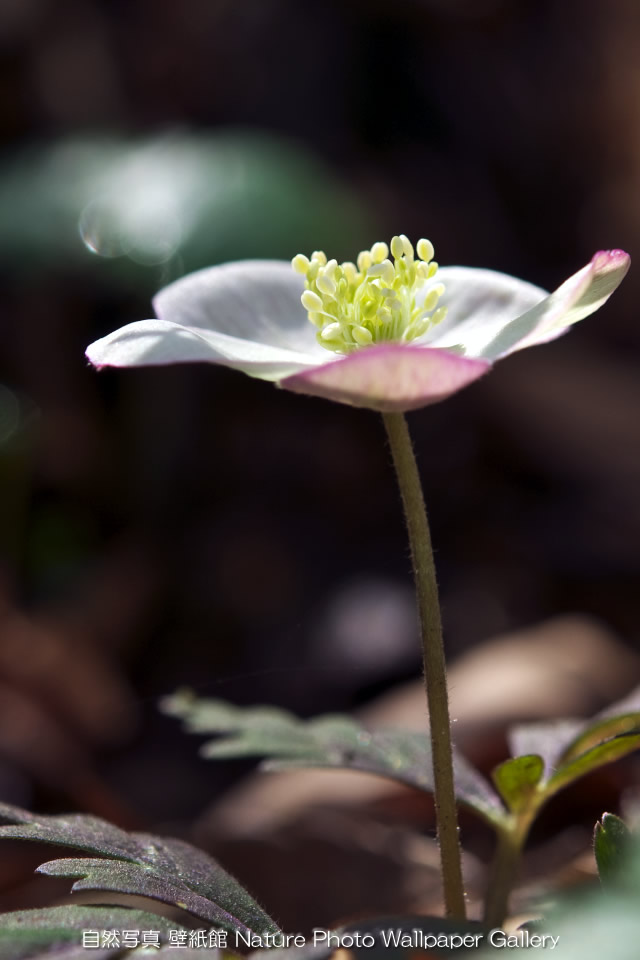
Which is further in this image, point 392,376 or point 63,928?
point 392,376

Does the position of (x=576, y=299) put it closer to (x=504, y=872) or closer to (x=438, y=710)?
(x=438, y=710)

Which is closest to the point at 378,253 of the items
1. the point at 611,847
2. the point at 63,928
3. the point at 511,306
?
the point at 511,306

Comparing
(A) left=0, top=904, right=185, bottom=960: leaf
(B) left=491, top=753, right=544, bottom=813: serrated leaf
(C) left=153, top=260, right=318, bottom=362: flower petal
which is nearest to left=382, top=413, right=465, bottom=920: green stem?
(B) left=491, top=753, right=544, bottom=813: serrated leaf

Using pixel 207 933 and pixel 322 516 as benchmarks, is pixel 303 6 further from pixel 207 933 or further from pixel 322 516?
pixel 207 933

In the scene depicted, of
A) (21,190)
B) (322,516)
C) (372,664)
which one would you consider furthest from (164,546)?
(21,190)

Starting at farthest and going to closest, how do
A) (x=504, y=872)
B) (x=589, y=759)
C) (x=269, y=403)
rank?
(x=269, y=403) < (x=504, y=872) < (x=589, y=759)

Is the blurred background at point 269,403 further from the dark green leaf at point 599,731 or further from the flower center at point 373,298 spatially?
the flower center at point 373,298

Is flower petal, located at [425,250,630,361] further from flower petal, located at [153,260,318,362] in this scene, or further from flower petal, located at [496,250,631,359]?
flower petal, located at [153,260,318,362]
